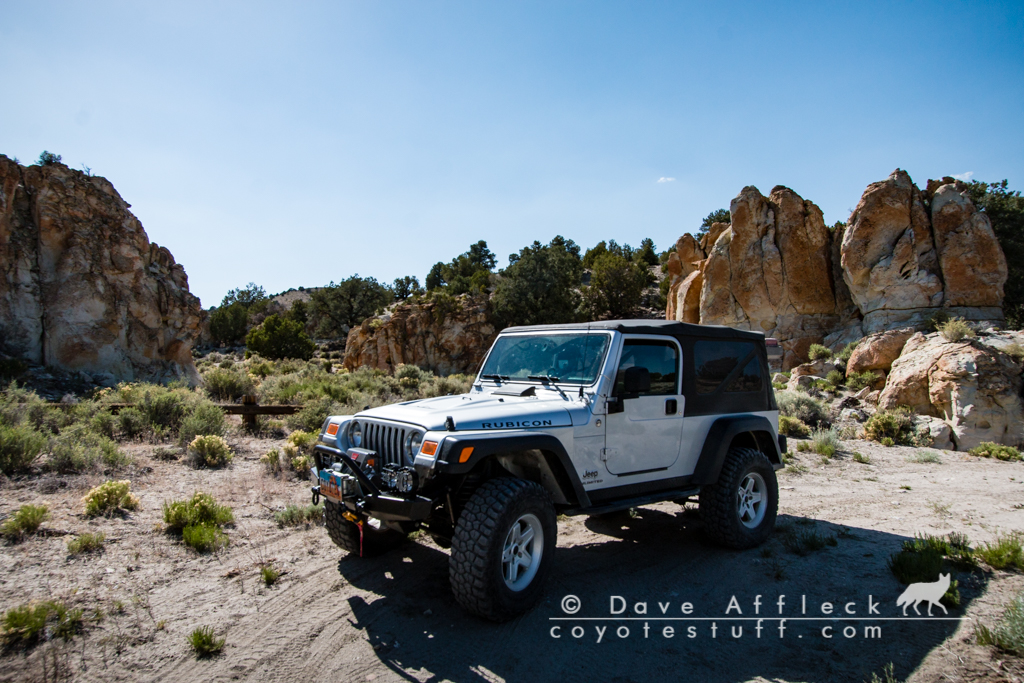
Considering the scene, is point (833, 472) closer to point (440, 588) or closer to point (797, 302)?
point (440, 588)

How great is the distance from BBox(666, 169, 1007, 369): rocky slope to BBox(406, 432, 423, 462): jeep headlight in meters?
24.2

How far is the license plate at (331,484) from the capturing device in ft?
13.4

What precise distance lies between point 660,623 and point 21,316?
23617mm

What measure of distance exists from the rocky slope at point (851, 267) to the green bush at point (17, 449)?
2655 cm

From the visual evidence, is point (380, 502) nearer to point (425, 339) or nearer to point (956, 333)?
point (956, 333)

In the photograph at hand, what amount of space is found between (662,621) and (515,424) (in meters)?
1.86

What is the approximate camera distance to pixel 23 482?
6.64 m

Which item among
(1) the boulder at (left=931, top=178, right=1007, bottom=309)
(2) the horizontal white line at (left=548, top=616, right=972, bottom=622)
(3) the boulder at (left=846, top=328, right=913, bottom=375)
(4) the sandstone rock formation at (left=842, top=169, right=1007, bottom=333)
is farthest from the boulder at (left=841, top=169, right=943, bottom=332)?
(2) the horizontal white line at (left=548, top=616, right=972, bottom=622)

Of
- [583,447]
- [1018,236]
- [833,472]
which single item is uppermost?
[1018,236]

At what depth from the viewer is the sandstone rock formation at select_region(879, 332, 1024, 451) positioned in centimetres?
1344

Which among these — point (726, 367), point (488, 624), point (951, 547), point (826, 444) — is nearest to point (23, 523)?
point (488, 624)

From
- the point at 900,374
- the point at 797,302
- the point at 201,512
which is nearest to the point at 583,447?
the point at 201,512

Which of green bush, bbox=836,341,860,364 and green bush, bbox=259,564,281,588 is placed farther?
green bush, bbox=836,341,860,364

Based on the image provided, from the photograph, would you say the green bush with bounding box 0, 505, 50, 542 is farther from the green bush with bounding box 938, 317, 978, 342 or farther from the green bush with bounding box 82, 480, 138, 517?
the green bush with bounding box 938, 317, 978, 342
